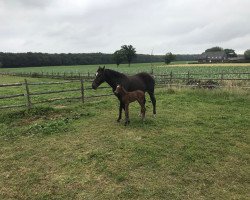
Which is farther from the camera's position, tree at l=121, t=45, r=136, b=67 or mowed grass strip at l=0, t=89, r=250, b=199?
tree at l=121, t=45, r=136, b=67

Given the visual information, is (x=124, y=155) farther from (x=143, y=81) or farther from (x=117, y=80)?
(x=143, y=81)

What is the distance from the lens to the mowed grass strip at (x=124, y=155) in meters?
5.06

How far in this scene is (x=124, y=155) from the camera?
656cm

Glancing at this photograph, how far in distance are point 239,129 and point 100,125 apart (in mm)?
4532

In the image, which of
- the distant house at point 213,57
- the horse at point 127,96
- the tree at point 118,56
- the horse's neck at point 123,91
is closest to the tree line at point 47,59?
the distant house at point 213,57

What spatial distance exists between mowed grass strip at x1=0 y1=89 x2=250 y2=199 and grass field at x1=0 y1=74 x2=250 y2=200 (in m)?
0.02

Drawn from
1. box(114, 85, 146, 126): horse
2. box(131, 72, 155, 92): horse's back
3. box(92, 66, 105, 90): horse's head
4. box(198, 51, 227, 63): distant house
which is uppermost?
box(92, 66, 105, 90): horse's head

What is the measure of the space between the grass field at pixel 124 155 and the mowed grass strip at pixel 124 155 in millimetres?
19

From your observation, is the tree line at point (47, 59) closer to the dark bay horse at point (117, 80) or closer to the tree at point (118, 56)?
the tree at point (118, 56)

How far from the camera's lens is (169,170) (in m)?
5.74

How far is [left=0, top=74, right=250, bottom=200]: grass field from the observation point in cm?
506

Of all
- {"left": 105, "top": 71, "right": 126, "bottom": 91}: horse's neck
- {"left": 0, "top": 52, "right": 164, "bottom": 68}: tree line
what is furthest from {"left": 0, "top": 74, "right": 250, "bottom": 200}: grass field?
{"left": 0, "top": 52, "right": 164, "bottom": 68}: tree line

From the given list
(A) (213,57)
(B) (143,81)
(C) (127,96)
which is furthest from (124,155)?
(A) (213,57)

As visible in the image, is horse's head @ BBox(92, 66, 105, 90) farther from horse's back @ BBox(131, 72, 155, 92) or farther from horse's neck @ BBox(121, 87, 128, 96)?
horse's back @ BBox(131, 72, 155, 92)
